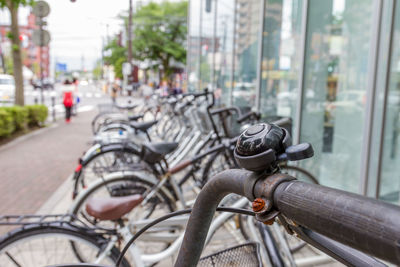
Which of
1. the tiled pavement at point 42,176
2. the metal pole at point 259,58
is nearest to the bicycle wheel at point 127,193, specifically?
the tiled pavement at point 42,176

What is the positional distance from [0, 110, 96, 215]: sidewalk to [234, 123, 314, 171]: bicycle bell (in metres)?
4.70

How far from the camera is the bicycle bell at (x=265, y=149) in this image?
0.63 metres

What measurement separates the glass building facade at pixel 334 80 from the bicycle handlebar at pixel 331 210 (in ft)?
11.1

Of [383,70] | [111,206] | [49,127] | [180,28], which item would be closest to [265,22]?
[383,70]

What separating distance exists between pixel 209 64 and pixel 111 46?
3688 cm

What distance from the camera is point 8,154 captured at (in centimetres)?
865

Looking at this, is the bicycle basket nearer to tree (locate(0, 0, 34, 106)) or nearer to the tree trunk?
tree (locate(0, 0, 34, 106))

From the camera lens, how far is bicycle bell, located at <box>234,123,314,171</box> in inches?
24.8

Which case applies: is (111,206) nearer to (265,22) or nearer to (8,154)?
(265,22)

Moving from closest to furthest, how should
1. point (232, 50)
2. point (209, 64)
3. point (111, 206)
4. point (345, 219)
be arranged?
point (345, 219) → point (111, 206) → point (232, 50) → point (209, 64)

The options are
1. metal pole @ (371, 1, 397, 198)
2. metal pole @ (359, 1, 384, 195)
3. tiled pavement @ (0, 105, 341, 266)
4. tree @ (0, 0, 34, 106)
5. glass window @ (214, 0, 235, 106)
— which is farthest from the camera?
tree @ (0, 0, 34, 106)

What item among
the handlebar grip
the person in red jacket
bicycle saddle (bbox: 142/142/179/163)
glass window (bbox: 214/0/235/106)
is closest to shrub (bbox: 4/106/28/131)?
the person in red jacket

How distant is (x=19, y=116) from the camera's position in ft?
36.6

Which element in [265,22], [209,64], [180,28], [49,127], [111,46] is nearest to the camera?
[265,22]
